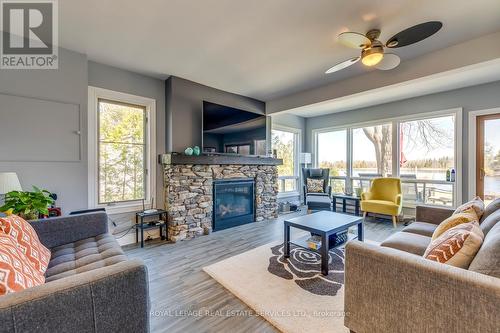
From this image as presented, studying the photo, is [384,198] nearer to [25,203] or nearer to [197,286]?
[197,286]

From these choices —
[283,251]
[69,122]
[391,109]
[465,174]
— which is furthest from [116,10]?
[465,174]

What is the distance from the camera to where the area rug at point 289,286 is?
1.68 m

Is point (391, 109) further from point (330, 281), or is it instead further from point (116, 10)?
point (116, 10)

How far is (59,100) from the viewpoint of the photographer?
2.63m

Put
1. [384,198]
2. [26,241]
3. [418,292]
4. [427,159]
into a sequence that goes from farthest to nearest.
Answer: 1. [384,198]
2. [427,159]
3. [26,241]
4. [418,292]

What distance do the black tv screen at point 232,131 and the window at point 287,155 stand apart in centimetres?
110

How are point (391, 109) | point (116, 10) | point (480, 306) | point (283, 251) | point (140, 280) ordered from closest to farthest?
point (480, 306) → point (140, 280) → point (116, 10) → point (283, 251) → point (391, 109)

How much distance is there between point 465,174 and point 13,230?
6.10m

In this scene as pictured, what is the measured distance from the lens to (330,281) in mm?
2195

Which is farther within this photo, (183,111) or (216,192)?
(216,192)

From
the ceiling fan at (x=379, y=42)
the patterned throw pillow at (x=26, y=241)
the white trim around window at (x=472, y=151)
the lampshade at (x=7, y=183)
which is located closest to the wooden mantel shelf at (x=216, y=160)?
the lampshade at (x=7, y=183)

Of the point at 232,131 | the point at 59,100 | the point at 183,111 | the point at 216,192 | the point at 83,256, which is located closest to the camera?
the point at 83,256

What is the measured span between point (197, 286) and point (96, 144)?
7.83ft

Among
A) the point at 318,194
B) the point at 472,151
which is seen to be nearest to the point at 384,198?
the point at 318,194
